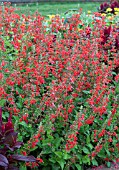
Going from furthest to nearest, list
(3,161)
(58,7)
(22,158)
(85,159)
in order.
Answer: (58,7), (85,159), (22,158), (3,161)

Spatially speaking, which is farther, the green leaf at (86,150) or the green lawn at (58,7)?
the green lawn at (58,7)

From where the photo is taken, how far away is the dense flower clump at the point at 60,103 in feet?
11.6

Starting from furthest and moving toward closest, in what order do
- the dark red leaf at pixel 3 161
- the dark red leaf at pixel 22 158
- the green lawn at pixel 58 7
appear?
1. the green lawn at pixel 58 7
2. the dark red leaf at pixel 22 158
3. the dark red leaf at pixel 3 161

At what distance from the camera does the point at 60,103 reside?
12.5 feet

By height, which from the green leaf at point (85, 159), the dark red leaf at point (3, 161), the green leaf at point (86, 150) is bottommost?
the green leaf at point (85, 159)

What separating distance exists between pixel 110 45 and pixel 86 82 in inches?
41.0

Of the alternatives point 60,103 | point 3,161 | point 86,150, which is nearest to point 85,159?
point 86,150

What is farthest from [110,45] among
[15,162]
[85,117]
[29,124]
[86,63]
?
[15,162]

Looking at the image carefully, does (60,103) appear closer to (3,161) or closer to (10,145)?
(10,145)

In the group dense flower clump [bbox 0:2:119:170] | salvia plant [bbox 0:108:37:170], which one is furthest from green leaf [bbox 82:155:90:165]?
salvia plant [bbox 0:108:37:170]

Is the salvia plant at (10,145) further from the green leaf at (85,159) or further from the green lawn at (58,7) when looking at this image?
the green lawn at (58,7)

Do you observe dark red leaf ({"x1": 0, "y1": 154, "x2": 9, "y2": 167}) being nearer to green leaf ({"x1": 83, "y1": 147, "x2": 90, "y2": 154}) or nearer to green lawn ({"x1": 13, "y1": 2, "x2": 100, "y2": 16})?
green leaf ({"x1": 83, "y1": 147, "x2": 90, "y2": 154})

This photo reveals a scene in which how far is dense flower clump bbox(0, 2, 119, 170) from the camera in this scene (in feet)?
11.6

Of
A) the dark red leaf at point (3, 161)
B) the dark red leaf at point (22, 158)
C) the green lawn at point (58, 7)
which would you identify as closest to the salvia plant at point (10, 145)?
the dark red leaf at point (22, 158)
